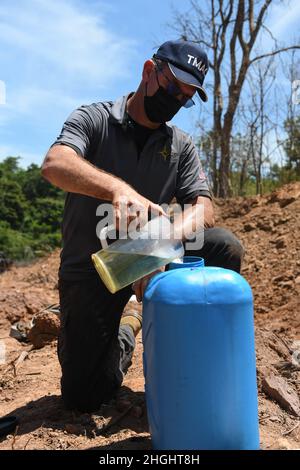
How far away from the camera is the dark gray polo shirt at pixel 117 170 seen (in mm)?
2969

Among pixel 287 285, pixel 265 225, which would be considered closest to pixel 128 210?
pixel 287 285

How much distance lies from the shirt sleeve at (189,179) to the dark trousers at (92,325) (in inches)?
10.0

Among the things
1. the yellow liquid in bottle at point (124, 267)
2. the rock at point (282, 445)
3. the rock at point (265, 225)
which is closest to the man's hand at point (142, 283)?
the yellow liquid in bottle at point (124, 267)

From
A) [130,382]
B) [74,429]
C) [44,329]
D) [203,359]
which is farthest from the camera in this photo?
[44,329]

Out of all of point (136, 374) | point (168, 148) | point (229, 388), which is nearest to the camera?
point (229, 388)

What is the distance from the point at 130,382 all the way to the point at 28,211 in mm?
26377

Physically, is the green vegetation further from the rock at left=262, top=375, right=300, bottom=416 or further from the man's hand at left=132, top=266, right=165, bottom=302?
the man's hand at left=132, top=266, right=165, bottom=302

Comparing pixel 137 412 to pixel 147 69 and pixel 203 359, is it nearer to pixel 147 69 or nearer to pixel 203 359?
pixel 203 359

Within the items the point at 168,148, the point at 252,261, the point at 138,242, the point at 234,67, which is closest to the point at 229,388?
the point at 138,242

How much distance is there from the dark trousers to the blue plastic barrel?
37.0 inches

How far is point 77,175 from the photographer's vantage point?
7.73 ft

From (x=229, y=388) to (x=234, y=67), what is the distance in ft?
34.0

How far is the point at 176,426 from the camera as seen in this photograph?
6.37 feet
